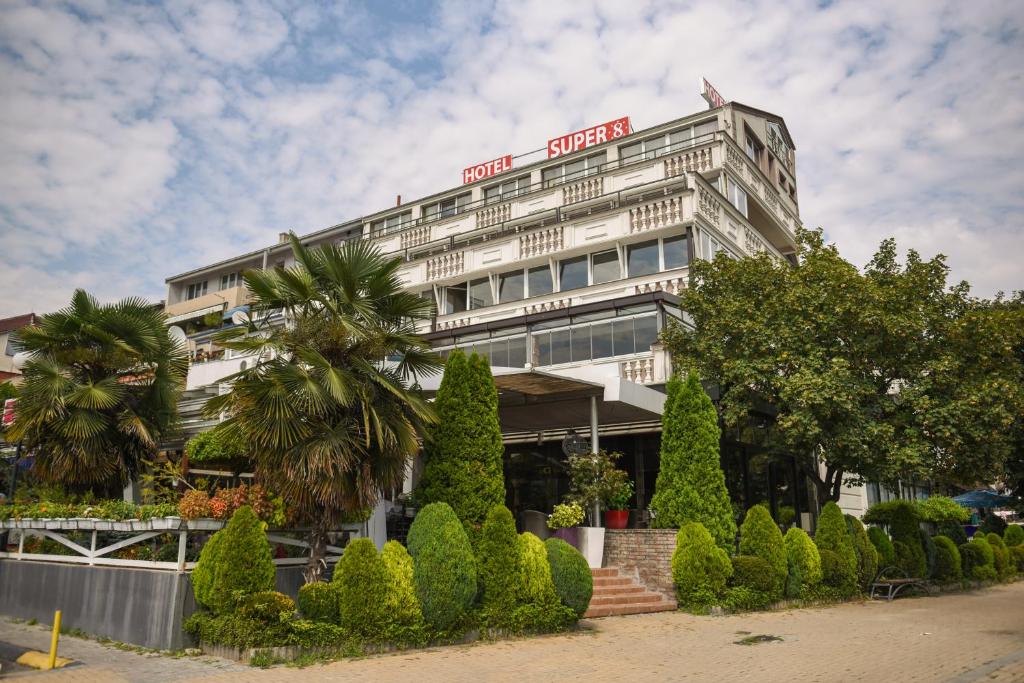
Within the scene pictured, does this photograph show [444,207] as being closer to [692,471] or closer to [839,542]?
[692,471]

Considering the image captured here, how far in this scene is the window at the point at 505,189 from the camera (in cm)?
3346

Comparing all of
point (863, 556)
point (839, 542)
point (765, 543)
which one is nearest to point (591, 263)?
point (839, 542)

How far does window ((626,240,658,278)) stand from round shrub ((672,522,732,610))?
12.0 metres

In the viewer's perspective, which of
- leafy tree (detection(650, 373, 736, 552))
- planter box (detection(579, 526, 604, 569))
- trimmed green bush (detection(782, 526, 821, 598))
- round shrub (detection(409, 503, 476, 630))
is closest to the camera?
round shrub (detection(409, 503, 476, 630))

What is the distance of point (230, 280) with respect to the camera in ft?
160

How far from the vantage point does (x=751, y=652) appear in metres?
11.1

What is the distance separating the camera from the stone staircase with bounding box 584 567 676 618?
47.5 feet

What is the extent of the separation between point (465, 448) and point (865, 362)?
11.7m

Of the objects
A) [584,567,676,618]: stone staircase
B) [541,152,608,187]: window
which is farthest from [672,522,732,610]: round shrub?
[541,152,608,187]: window

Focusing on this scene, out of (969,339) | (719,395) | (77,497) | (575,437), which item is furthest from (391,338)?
(969,339)

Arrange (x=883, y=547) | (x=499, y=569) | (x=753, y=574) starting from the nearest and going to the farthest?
(x=499, y=569)
(x=753, y=574)
(x=883, y=547)

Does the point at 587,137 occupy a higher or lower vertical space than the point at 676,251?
higher

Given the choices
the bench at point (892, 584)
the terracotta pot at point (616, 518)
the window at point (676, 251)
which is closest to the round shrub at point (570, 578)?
the terracotta pot at point (616, 518)

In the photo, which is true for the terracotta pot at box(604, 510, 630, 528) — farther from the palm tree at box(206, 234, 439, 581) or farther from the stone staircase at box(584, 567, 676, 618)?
the palm tree at box(206, 234, 439, 581)
